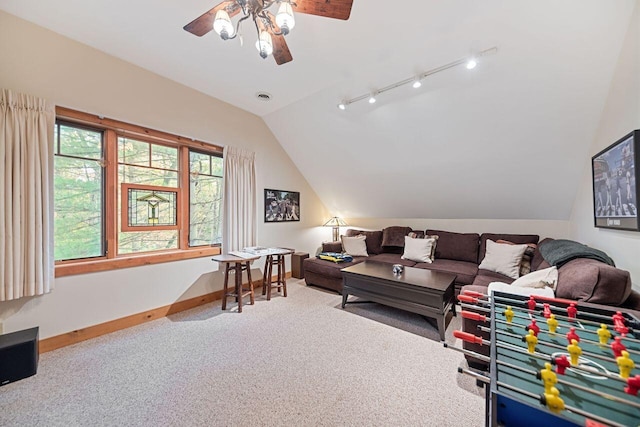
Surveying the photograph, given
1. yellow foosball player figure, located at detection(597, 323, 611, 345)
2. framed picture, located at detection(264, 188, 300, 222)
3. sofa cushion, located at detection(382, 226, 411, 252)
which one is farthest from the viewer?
sofa cushion, located at detection(382, 226, 411, 252)

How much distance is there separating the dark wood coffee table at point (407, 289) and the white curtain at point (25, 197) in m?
2.88

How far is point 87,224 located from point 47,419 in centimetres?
163

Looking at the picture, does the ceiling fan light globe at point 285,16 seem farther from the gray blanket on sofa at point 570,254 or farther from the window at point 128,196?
the gray blanket on sofa at point 570,254

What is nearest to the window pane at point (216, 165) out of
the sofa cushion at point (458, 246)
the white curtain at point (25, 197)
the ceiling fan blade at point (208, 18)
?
the white curtain at point (25, 197)

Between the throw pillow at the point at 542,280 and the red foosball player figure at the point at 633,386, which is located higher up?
the red foosball player figure at the point at 633,386

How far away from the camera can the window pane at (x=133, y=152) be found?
102 inches

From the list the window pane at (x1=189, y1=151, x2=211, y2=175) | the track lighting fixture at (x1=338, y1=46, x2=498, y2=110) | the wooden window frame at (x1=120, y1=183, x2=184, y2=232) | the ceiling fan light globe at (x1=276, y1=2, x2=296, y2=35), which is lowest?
the wooden window frame at (x1=120, y1=183, x2=184, y2=232)

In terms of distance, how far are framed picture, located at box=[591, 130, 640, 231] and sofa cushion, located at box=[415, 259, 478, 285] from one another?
127 centimetres

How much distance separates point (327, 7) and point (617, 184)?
251 centimetres

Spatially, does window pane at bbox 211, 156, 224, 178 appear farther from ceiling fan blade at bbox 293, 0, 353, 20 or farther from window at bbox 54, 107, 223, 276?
ceiling fan blade at bbox 293, 0, 353, 20

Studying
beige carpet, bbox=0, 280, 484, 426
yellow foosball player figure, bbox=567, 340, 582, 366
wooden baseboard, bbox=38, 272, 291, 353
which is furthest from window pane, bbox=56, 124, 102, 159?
yellow foosball player figure, bbox=567, 340, 582, 366

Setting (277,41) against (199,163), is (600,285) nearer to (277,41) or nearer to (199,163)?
(277,41)

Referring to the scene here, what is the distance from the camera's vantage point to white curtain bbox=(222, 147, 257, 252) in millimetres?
3363

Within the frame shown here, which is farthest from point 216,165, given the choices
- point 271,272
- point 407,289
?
point 407,289
